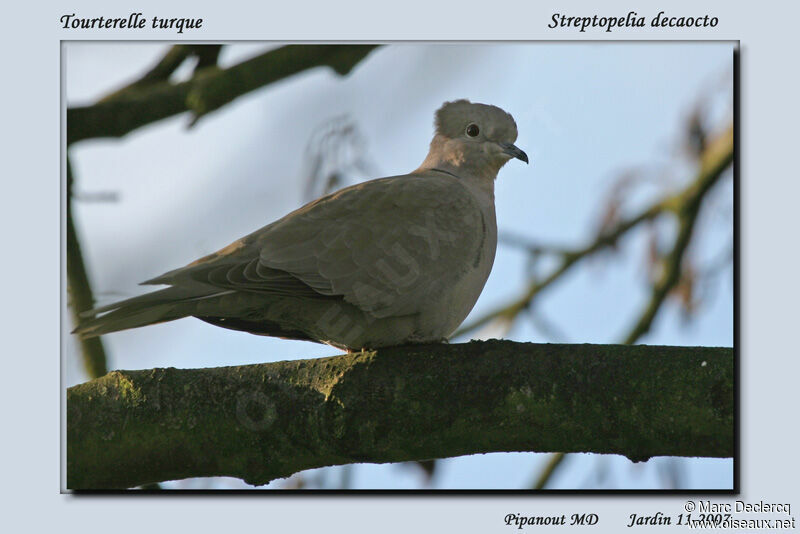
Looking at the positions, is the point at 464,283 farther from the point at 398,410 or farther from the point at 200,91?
the point at 200,91

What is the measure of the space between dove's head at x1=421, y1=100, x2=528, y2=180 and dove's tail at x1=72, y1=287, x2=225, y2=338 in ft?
5.70

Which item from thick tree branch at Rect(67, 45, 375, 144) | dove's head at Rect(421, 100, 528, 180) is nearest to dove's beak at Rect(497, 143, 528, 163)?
dove's head at Rect(421, 100, 528, 180)

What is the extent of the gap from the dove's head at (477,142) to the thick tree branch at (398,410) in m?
1.38

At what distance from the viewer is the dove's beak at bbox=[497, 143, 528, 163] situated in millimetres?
4523

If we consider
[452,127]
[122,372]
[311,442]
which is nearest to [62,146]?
[122,372]

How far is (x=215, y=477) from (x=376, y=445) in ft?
2.22

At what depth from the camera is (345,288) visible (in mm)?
3586

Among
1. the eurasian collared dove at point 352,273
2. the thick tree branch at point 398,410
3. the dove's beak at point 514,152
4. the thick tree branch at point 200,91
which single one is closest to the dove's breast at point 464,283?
the eurasian collared dove at point 352,273

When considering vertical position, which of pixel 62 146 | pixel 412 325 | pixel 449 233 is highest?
pixel 62 146

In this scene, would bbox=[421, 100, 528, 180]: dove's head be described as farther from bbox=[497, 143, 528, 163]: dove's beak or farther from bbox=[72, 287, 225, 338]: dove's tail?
bbox=[72, 287, 225, 338]: dove's tail

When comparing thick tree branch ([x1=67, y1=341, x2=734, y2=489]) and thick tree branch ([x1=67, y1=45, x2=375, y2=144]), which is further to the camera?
thick tree branch ([x1=67, y1=45, x2=375, y2=144])

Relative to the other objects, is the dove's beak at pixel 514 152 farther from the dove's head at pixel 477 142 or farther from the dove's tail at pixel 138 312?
the dove's tail at pixel 138 312

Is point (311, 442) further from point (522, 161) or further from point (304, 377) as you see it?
point (522, 161)

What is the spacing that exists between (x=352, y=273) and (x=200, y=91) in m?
0.97
